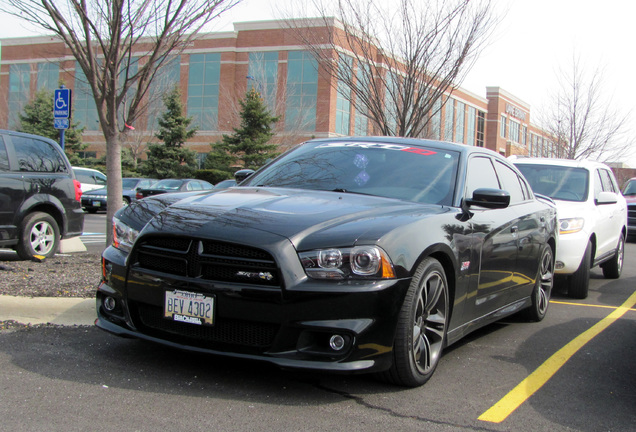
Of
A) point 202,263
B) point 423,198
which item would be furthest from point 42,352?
point 423,198

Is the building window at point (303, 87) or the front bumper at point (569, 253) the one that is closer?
the front bumper at point (569, 253)

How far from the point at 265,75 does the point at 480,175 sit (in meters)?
39.0

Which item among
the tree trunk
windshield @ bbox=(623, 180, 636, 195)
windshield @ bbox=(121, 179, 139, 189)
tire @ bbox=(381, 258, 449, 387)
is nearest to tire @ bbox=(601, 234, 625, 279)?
tire @ bbox=(381, 258, 449, 387)

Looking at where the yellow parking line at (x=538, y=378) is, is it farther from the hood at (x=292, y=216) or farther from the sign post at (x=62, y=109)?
the sign post at (x=62, y=109)

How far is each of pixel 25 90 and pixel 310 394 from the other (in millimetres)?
50418

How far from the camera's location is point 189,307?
3602mm

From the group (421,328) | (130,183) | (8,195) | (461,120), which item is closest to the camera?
(421,328)

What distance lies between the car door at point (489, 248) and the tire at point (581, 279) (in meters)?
2.69

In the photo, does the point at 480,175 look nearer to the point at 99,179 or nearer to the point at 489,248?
the point at 489,248

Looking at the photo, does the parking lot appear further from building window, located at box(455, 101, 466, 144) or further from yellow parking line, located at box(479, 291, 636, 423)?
→ building window, located at box(455, 101, 466, 144)

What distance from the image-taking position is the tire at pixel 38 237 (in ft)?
27.2

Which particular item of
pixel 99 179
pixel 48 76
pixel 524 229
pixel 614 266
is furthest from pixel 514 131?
pixel 524 229

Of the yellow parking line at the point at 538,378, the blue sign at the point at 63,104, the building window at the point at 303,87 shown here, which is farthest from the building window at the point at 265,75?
the yellow parking line at the point at 538,378

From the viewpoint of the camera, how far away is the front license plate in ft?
11.6
